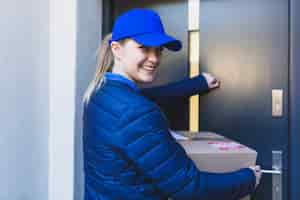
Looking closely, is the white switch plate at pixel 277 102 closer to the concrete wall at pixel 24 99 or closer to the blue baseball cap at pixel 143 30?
the blue baseball cap at pixel 143 30

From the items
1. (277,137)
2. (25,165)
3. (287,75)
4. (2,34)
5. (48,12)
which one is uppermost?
(48,12)

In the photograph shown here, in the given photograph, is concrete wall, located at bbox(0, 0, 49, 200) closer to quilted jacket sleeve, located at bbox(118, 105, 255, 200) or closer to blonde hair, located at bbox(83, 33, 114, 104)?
blonde hair, located at bbox(83, 33, 114, 104)

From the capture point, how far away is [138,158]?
97cm

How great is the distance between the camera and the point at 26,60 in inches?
63.1

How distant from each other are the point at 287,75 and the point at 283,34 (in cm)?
19

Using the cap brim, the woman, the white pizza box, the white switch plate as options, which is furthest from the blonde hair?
the white switch plate

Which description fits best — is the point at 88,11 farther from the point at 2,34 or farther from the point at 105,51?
the point at 105,51

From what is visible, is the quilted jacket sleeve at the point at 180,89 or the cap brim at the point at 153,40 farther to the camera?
the quilted jacket sleeve at the point at 180,89

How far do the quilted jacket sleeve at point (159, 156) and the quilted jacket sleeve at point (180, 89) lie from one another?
716 mm

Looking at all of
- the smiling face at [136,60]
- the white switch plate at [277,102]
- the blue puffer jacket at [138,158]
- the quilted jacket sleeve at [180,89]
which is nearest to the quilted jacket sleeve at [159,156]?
the blue puffer jacket at [138,158]

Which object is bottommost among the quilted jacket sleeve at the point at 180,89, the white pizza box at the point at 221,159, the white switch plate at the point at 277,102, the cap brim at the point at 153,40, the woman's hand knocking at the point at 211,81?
the white pizza box at the point at 221,159

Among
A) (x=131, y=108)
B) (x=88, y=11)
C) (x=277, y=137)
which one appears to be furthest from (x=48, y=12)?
(x=277, y=137)

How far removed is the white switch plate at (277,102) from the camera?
1.70 meters

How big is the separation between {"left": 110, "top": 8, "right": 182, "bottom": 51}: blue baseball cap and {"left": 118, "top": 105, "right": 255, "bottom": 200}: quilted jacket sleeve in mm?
192
